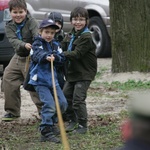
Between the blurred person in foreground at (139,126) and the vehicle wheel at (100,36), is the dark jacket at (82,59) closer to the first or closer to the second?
the blurred person in foreground at (139,126)

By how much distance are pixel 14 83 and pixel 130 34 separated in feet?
11.8

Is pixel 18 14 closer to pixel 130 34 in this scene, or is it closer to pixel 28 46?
pixel 28 46

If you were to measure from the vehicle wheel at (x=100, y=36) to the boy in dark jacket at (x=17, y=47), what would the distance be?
6365mm

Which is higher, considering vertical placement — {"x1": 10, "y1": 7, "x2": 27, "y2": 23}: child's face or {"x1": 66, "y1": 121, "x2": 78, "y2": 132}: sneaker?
{"x1": 10, "y1": 7, "x2": 27, "y2": 23}: child's face

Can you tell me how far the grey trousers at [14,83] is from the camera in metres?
6.41

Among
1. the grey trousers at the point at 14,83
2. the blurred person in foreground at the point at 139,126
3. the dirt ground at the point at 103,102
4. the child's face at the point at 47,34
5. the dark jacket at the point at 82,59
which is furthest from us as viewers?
the dirt ground at the point at 103,102

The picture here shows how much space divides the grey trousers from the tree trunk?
3.40 meters

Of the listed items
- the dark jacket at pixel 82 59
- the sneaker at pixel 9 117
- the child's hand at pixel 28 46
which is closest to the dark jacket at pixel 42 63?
the dark jacket at pixel 82 59

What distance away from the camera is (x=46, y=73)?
5.49 m

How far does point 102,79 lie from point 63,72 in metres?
3.99

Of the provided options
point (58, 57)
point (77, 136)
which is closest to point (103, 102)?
point (77, 136)

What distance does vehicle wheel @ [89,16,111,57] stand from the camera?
12.9 m

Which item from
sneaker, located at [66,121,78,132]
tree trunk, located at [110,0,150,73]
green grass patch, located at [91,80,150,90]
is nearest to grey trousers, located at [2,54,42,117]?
sneaker, located at [66,121,78,132]

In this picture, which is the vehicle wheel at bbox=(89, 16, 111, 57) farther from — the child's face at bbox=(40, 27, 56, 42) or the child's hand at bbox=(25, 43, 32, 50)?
the child's face at bbox=(40, 27, 56, 42)
